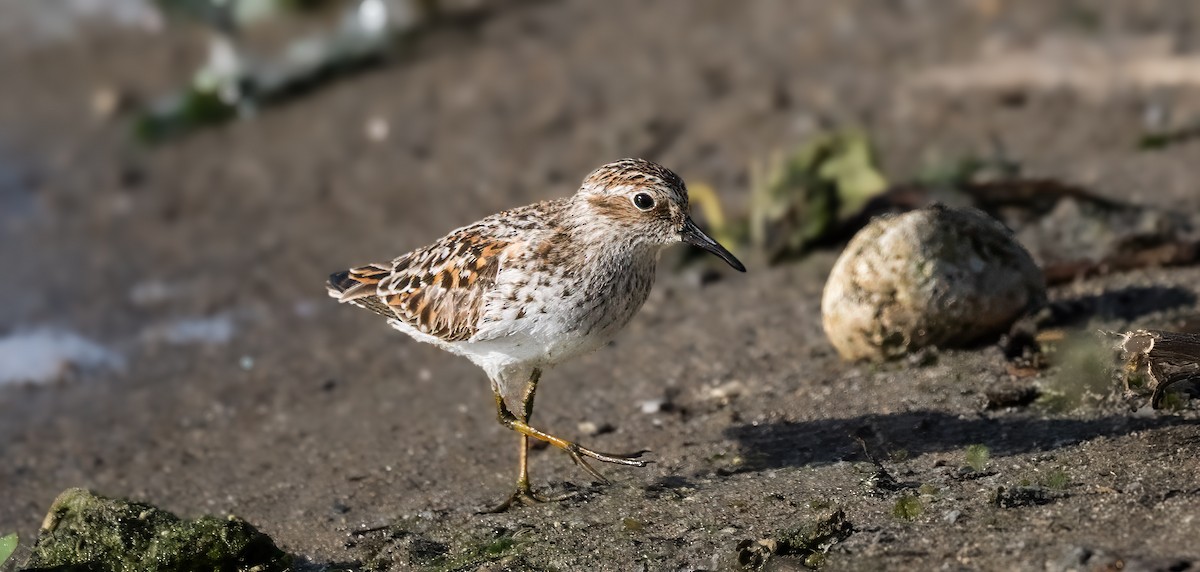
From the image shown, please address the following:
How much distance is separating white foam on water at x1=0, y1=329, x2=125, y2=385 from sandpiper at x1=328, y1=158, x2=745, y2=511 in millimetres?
3198

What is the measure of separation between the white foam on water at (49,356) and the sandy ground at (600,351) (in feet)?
0.40

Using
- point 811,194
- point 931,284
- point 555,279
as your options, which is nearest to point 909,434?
point 931,284

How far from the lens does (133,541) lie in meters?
4.94

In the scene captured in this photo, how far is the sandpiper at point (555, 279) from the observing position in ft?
17.7

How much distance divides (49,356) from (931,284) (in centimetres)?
539

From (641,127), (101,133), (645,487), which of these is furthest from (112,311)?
(645,487)

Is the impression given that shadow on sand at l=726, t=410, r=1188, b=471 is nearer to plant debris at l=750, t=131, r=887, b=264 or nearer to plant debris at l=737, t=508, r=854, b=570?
plant debris at l=737, t=508, r=854, b=570

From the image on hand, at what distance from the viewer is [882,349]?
245 inches

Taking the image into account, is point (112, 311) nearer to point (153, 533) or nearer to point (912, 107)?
point (153, 533)

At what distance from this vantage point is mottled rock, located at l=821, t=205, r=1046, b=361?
603 centimetres

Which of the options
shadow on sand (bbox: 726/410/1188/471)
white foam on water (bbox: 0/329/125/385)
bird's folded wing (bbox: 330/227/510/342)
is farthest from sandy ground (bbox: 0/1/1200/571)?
bird's folded wing (bbox: 330/227/510/342)

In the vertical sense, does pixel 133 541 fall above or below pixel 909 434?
above

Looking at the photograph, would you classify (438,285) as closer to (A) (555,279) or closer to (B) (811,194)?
(A) (555,279)

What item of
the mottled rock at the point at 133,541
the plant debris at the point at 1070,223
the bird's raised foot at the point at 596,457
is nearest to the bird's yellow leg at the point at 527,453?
the bird's raised foot at the point at 596,457
